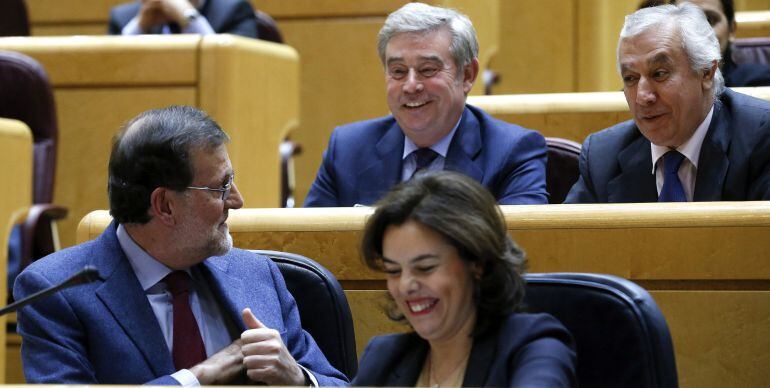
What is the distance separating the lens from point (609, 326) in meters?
1.34

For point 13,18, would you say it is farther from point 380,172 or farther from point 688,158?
point 688,158

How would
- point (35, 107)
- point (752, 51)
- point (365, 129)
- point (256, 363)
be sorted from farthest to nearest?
point (752, 51) → point (35, 107) → point (365, 129) → point (256, 363)

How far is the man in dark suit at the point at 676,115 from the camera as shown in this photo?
6.43 ft

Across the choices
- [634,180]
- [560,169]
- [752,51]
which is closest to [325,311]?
[634,180]

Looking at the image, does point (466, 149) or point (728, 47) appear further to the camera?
point (728, 47)

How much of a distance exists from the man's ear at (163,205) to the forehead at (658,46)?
2.64 feet

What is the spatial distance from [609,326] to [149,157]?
634 millimetres

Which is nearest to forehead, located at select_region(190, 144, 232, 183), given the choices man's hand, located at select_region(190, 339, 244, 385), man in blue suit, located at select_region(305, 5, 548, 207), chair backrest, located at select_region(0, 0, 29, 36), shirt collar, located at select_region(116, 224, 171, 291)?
shirt collar, located at select_region(116, 224, 171, 291)

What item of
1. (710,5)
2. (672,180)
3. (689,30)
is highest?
(689,30)

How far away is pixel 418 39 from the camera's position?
228cm

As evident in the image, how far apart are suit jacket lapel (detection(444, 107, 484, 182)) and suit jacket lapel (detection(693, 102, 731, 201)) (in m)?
0.40

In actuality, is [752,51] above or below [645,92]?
below

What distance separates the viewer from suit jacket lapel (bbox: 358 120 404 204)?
2.25 meters

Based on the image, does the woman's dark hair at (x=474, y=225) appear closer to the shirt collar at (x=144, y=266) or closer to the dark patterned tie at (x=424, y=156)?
the shirt collar at (x=144, y=266)
